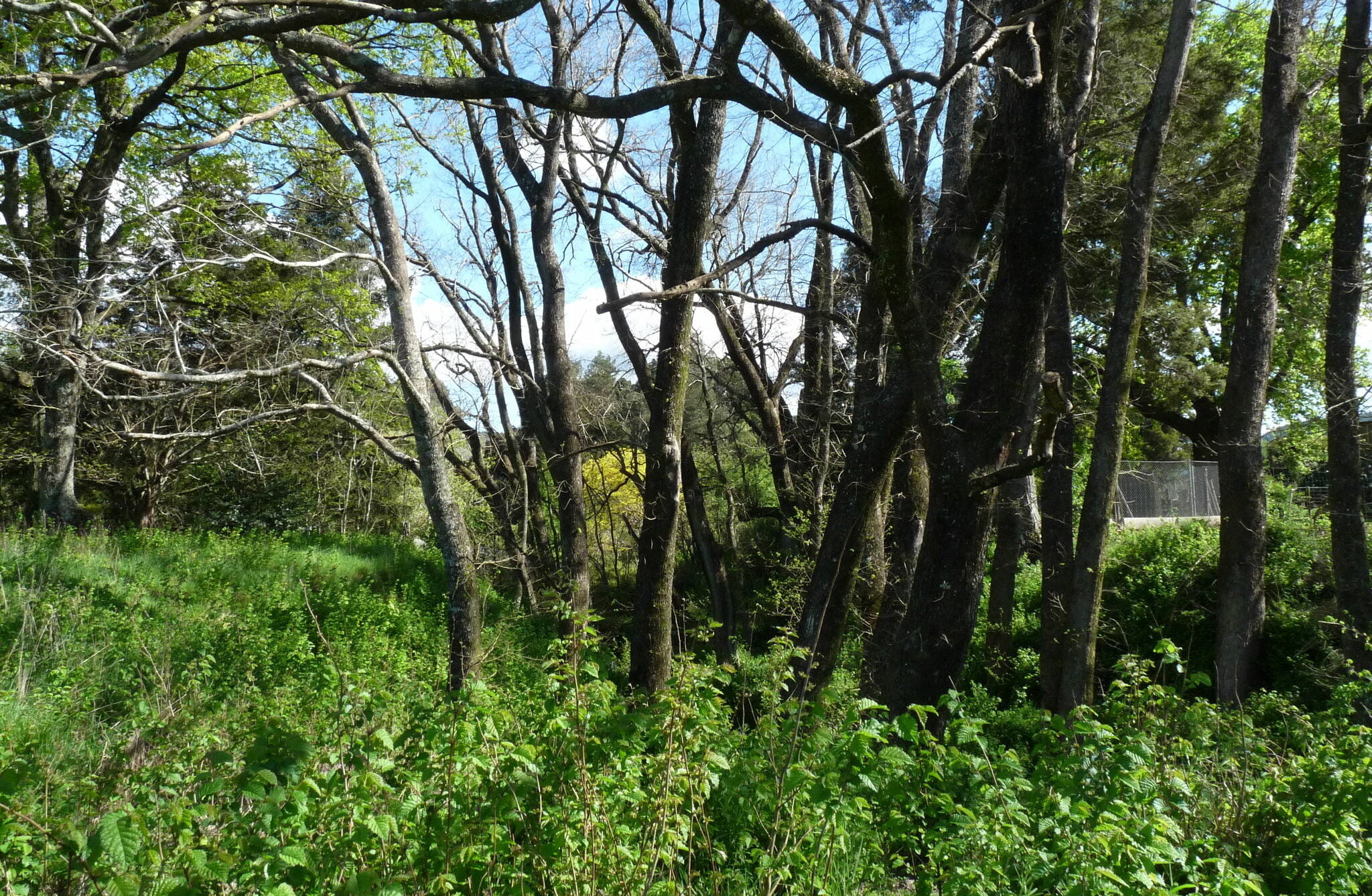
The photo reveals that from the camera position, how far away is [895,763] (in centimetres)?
356

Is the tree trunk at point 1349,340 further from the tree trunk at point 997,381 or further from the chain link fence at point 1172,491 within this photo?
the chain link fence at point 1172,491

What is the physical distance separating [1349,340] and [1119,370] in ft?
14.3

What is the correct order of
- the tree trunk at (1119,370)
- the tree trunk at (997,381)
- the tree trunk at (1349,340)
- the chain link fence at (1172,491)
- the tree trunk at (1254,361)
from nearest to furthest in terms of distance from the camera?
the tree trunk at (997,381), the tree trunk at (1119,370), the tree trunk at (1349,340), the tree trunk at (1254,361), the chain link fence at (1172,491)

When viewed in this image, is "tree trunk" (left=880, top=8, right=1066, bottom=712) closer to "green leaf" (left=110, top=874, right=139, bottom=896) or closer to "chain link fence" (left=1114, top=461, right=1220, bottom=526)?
"green leaf" (left=110, top=874, right=139, bottom=896)

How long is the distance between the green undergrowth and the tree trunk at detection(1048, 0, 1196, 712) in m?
3.86

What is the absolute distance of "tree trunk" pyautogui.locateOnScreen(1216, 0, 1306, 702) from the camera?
10891 mm

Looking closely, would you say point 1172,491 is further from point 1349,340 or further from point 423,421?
point 423,421

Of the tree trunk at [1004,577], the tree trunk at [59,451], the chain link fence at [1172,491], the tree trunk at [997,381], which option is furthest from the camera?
the chain link fence at [1172,491]

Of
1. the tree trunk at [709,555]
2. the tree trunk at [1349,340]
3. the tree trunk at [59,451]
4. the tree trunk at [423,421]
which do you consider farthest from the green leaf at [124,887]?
the tree trunk at [59,451]

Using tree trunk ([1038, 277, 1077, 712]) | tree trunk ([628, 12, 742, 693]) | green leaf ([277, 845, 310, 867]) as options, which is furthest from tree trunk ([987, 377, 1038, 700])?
green leaf ([277, 845, 310, 867])

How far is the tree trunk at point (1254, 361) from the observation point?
35.7 ft

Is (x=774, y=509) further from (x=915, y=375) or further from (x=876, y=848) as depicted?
(x=876, y=848)

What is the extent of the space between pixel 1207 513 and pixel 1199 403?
305 cm

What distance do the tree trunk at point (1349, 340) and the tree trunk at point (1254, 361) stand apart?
1.77ft
